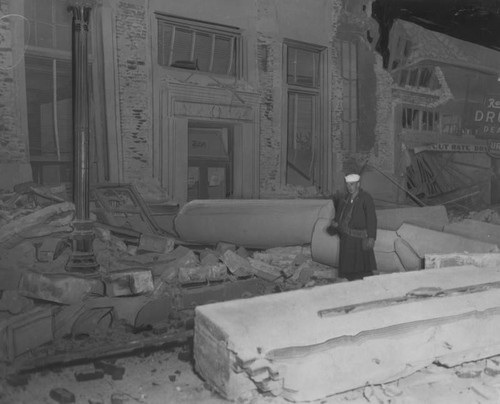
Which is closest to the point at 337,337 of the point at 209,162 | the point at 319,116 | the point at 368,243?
the point at 368,243

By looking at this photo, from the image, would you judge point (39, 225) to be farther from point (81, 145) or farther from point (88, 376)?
point (88, 376)

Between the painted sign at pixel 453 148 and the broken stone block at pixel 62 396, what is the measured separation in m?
10.5

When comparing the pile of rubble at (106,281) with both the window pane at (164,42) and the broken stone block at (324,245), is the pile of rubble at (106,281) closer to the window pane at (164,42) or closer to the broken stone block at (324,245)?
the broken stone block at (324,245)

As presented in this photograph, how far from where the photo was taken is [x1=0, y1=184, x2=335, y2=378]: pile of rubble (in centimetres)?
424

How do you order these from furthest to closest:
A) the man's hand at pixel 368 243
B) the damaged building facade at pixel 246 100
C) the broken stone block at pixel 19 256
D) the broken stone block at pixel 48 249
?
the damaged building facade at pixel 246 100
the broken stone block at pixel 48 249
the broken stone block at pixel 19 256
the man's hand at pixel 368 243

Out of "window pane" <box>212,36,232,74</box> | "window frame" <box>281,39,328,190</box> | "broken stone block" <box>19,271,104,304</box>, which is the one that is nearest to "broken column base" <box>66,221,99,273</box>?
"broken stone block" <box>19,271,104,304</box>

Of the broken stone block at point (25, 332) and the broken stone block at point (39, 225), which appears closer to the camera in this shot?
the broken stone block at point (25, 332)

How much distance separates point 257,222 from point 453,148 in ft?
25.8

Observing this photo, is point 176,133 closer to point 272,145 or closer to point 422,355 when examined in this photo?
point 272,145

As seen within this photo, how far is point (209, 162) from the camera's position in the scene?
29.9 ft

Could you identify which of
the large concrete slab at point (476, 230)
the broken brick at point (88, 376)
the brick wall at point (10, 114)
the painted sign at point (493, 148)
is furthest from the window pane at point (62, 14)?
the painted sign at point (493, 148)

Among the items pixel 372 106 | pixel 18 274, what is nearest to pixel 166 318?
pixel 18 274

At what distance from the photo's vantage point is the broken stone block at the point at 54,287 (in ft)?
15.5

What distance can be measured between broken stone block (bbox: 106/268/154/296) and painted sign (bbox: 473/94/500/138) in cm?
1097
